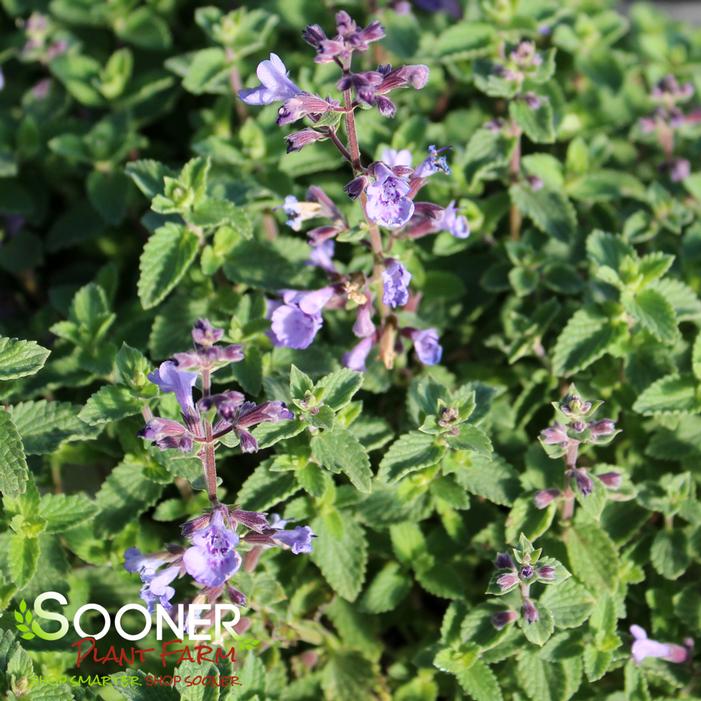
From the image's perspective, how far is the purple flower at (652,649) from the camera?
345 cm

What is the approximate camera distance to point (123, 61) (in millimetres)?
4887

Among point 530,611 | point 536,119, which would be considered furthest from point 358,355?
point 536,119

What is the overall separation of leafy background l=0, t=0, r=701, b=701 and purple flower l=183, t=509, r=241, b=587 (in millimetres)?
403

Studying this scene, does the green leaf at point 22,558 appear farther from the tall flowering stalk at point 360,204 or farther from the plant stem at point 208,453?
the tall flowering stalk at point 360,204

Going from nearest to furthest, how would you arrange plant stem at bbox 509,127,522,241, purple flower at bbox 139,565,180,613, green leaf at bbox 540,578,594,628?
purple flower at bbox 139,565,180,613
green leaf at bbox 540,578,594,628
plant stem at bbox 509,127,522,241

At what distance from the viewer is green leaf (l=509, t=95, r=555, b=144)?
13.6 feet

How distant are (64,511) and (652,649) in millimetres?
2284

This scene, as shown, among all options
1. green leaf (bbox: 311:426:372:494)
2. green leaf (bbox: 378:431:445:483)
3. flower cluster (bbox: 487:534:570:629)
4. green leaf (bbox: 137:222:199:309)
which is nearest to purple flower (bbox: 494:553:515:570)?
flower cluster (bbox: 487:534:570:629)

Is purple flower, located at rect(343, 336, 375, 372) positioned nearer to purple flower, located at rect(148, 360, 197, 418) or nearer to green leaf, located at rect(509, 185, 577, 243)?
purple flower, located at rect(148, 360, 197, 418)

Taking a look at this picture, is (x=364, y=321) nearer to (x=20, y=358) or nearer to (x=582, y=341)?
(x=582, y=341)

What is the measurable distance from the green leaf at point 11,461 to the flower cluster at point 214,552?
44 centimetres

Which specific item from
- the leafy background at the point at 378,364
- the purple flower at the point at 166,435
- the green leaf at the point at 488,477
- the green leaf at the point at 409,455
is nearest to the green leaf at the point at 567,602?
the leafy background at the point at 378,364

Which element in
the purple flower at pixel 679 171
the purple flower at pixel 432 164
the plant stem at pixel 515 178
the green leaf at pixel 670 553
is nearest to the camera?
the purple flower at pixel 432 164

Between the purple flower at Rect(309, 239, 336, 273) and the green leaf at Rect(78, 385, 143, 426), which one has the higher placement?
the purple flower at Rect(309, 239, 336, 273)
